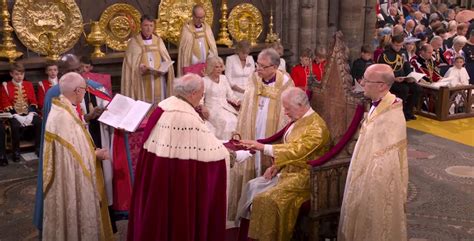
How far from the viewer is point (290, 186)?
14.8 ft

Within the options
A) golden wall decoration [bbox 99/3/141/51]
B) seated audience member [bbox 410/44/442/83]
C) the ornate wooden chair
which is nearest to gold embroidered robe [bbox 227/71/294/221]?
the ornate wooden chair

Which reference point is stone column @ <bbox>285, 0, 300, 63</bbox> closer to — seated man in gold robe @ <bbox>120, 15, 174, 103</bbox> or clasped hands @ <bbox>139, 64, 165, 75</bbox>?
seated man in gold robe @ <bbox>120, 15, 174, 103</bbox>

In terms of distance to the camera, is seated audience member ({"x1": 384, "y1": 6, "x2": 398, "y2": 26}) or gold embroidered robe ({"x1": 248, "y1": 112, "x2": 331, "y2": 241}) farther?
seated audience member ({"x1": 384, "y1": 6, "x2": 398, "y2": 26})

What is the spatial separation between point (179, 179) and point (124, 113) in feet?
3.90

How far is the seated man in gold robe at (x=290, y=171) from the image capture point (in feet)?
14.5

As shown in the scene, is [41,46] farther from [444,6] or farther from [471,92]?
[444,6]

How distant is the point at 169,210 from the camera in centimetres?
390

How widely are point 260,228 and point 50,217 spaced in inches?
62.0

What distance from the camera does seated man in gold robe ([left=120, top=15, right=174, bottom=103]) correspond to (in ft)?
27.0

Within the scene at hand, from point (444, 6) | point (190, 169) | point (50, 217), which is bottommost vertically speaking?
point (50, 217)

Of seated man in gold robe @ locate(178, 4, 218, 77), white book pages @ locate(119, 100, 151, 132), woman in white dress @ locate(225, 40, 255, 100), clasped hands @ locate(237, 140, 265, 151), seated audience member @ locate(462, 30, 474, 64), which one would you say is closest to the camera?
clasped hands @ locate(237, 140, 265, 151)

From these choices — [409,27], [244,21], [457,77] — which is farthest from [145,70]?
[409,27]

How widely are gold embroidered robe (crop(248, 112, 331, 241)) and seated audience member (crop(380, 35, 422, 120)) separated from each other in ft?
17.9

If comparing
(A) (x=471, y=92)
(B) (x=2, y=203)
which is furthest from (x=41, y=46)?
(A) (x=471, y=92)
